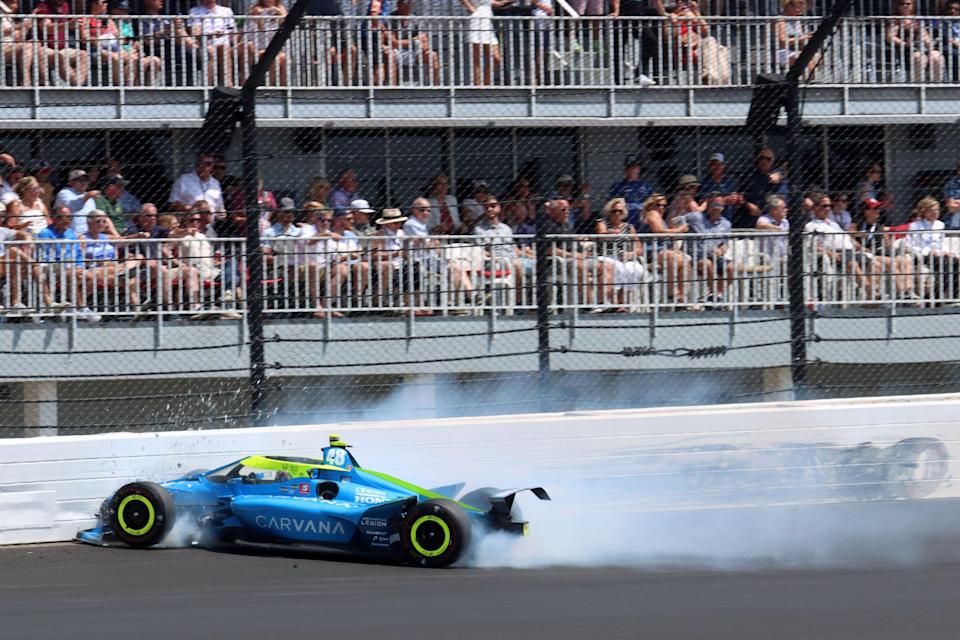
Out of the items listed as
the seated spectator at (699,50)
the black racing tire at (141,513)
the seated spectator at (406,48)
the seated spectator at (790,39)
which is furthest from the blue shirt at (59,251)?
the seated spectator at (790,39)

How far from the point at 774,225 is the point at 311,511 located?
5558mm

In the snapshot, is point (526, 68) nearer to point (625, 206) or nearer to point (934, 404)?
point (625, 206)

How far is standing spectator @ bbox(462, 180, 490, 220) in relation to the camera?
38.3 feet

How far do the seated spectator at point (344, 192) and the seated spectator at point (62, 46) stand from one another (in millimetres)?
2484

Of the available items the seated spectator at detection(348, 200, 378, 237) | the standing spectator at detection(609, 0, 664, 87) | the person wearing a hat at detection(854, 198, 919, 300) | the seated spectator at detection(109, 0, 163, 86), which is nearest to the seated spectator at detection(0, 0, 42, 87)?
the seated spectator at detection(109, 0, 163, 86)

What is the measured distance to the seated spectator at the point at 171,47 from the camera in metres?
12.7

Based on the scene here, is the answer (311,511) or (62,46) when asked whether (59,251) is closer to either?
(62,46)

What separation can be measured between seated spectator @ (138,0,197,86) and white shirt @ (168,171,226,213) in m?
1.53

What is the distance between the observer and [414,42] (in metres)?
13.3

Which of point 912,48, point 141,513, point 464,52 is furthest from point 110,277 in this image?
point 912,48

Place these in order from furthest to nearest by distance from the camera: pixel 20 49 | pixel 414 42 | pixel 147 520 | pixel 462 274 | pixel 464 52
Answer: pixel 464 52 → pixel 414 42 → pixel 20 49 → pixel 462 274 → pixel 147 520

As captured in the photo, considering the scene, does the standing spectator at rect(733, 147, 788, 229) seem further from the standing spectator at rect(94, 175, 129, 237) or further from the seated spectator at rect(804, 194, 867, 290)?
the standing spectator at rect(94, 175, 129, 237)

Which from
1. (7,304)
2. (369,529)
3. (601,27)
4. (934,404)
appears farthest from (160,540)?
(601,27)

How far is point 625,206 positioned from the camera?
39.7ft
